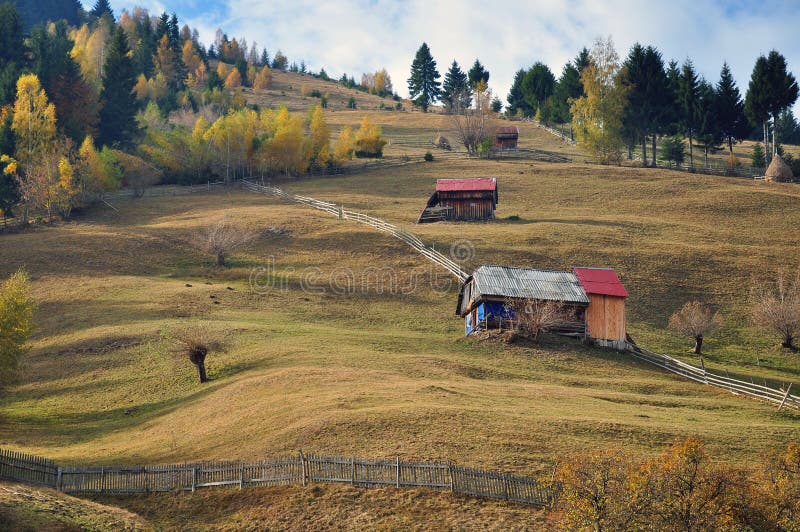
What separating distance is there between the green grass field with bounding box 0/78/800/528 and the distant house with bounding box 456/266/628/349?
1.56 m

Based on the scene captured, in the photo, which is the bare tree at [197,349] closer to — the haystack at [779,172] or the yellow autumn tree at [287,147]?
the yellow autumn tree at [287,147]

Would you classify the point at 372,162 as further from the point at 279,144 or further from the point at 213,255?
the point at 213,255

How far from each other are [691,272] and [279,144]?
192ft

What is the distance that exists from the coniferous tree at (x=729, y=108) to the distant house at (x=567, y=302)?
65383 millimetres

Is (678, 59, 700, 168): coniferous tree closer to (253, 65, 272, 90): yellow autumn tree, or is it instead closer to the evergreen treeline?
the evergreen treeline

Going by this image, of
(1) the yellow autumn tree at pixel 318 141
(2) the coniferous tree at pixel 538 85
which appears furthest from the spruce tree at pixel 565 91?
(1) the yellow autumn tree at pixel 318 141

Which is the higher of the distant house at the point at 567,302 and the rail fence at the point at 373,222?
the rail fence at the point at 373,222

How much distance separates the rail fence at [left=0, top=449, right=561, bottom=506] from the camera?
23.1 metres

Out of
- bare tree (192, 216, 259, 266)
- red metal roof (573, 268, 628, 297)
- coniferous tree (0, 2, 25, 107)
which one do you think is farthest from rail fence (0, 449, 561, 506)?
coniferous tree (0, 2, 25, 107)

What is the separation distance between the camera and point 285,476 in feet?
79.3

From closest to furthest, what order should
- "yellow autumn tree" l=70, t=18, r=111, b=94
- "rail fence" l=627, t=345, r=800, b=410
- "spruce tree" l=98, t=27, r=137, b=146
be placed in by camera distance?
"rail fence" l=627, t=345, r=800, b=410 → "spruce tree" l=98, t=27, r=137, b=146 → "yellow autumn tree" l=70, t=18, r=111, b=94

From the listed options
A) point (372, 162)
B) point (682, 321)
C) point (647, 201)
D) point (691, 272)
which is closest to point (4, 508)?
point (682, 321)

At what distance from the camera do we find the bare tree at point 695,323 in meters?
47.9

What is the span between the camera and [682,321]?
49.0 metres
